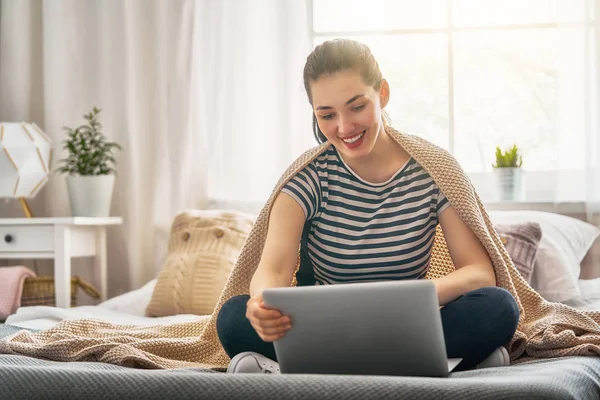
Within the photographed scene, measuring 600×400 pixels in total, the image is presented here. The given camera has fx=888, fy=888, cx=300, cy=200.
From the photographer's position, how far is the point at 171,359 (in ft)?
5.88

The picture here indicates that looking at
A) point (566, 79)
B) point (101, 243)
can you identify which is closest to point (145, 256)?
point (101, 243)

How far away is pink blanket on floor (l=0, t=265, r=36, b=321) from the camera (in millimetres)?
3000

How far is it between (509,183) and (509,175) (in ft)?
0.09

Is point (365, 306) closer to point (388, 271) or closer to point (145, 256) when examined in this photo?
point (388, 271)

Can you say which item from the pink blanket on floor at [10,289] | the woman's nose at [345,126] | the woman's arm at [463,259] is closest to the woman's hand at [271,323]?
the woman's arm at [463,259]

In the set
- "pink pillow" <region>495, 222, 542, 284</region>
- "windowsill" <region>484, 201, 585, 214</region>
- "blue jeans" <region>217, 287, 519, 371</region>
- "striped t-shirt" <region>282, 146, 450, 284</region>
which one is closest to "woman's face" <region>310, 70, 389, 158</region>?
"striped t-shirt" <region>282, 146, 450, 284</region>

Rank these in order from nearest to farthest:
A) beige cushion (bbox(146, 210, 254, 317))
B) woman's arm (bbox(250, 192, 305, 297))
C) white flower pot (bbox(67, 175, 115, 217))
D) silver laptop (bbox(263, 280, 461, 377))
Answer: silver laptop (bbox(263, 280, 461, 377))
woman's arm (bbox(250, 192, 305, 297))
beige cushion (bbox(146, 210, 254, 317))
white flower pot (bbox(67, 175, 115, 217))

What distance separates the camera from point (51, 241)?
10.7 ft

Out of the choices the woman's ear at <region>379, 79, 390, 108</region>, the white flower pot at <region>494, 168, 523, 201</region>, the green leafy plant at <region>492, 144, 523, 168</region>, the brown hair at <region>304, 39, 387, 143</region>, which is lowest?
the white flower pot at <region>494, 168, 523, 201</region>

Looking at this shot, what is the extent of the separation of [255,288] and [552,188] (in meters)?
1.98

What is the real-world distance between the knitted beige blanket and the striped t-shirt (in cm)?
4

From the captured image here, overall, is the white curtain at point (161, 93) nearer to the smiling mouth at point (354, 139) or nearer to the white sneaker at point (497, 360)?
the smiling mouth at point (354, 139)

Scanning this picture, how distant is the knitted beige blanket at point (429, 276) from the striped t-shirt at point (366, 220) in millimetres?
43

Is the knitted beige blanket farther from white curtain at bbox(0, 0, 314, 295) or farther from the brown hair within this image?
white curtain at bbox(0, 0, 314, 295)
